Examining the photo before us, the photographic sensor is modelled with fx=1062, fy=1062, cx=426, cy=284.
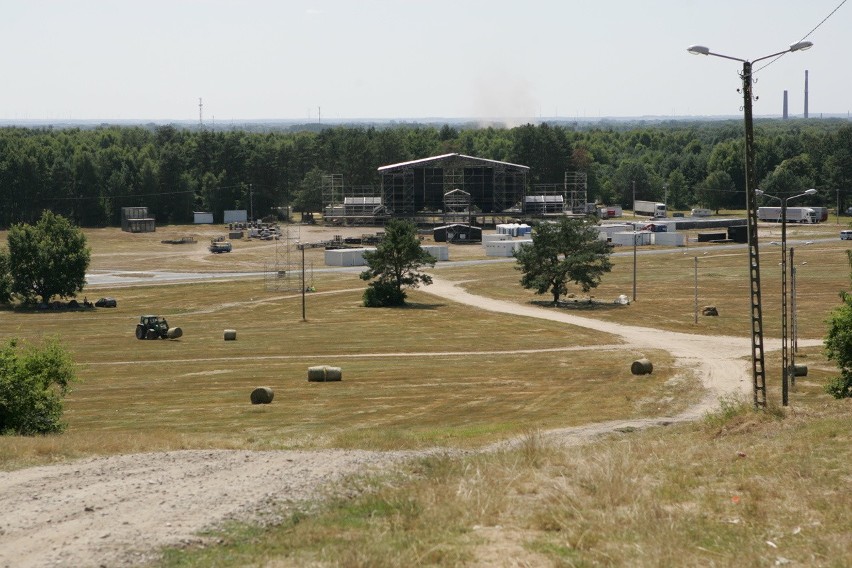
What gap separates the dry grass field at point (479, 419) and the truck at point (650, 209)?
6075 centimetres

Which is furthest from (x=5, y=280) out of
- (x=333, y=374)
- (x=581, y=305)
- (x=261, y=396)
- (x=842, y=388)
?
(x=842, y=388)

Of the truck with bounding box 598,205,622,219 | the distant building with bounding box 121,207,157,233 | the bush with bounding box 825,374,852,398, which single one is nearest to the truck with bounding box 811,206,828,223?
the truck with bounding box 598,205,622,219

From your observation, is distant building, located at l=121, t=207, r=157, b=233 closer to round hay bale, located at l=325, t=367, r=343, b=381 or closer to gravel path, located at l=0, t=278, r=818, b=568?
round hay bale, located at l=325, t=367, r=343, b=381

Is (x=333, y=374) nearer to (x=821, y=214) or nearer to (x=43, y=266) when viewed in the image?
(x=43, y=266)

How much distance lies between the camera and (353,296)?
9169 centimetres

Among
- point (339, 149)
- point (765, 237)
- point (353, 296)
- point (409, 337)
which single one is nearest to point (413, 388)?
point (409, 337)

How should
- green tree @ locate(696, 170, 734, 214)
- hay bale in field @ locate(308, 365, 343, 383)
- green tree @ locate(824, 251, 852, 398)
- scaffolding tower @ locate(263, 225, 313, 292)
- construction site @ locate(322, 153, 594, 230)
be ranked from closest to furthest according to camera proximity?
green tree @ locate(824, 251, 852, 398) → hay bale in field @ locate(308, 365, 343, 383) → scaffolding tower @ locate(263, 225, 313, 292) → construction site @ locate(322, 153, 594, 230) → green tree @ locate(696, 170, 734, 214)

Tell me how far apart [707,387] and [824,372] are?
696 centimetres

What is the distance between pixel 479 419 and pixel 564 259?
45563 millimetres

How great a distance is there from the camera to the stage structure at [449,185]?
154 metres

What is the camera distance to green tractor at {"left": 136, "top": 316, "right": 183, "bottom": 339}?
69.6 m

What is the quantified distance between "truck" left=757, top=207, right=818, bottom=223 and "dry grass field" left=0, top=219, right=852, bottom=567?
4859 centimetres

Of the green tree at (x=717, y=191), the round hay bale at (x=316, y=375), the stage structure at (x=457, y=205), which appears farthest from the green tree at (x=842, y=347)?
the green tree at (x=717, y=191)

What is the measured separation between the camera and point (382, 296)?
8556 cm
